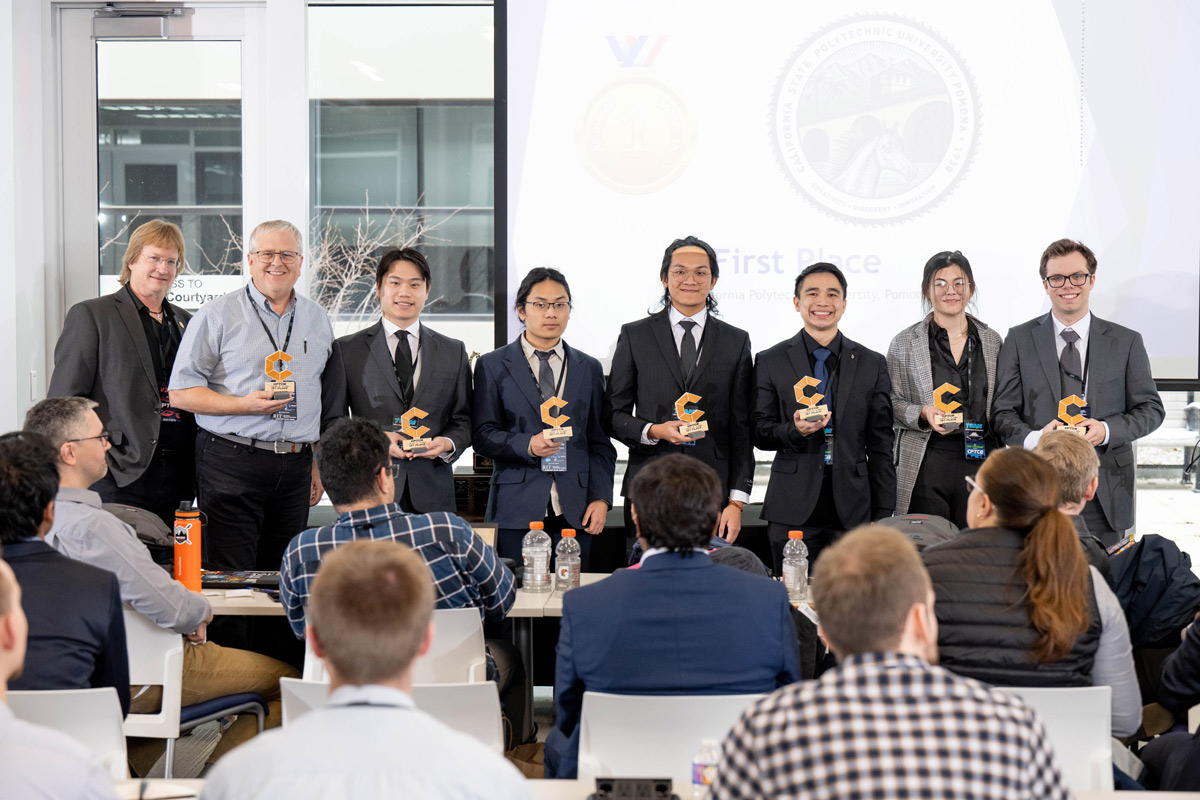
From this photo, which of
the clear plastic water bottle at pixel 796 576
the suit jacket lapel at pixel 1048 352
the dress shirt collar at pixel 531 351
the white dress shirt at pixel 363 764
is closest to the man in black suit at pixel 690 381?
the dress shirt collar at pixel 531 351

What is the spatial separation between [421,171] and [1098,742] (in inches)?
204

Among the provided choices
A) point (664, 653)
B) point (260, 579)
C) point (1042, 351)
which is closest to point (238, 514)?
point (260, 579)

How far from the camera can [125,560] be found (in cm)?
291

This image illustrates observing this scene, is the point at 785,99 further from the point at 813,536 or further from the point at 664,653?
the point at 664,653

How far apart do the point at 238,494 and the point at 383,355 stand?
0.82 meters

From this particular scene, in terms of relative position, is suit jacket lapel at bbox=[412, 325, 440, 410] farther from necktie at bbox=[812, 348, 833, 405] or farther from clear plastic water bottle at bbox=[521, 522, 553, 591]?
necktie at bbox=[812, 348, 833, 405]

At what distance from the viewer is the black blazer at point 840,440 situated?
4.38 metres

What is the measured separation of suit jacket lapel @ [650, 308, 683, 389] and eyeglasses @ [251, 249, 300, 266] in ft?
5.11

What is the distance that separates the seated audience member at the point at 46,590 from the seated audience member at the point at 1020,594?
6.15 ft

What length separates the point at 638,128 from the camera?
5.54m

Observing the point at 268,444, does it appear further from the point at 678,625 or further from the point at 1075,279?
the point at 1075,279

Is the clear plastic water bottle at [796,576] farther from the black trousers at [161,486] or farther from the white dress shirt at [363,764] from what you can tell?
the black trousers at [161,486]

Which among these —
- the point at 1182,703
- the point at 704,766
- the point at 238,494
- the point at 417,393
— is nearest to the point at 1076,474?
the point at 1182,703

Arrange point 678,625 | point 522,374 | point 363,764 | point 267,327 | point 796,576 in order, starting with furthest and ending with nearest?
point 522,374
point 267,327
point 796,576
point 678,625
point 363,764
